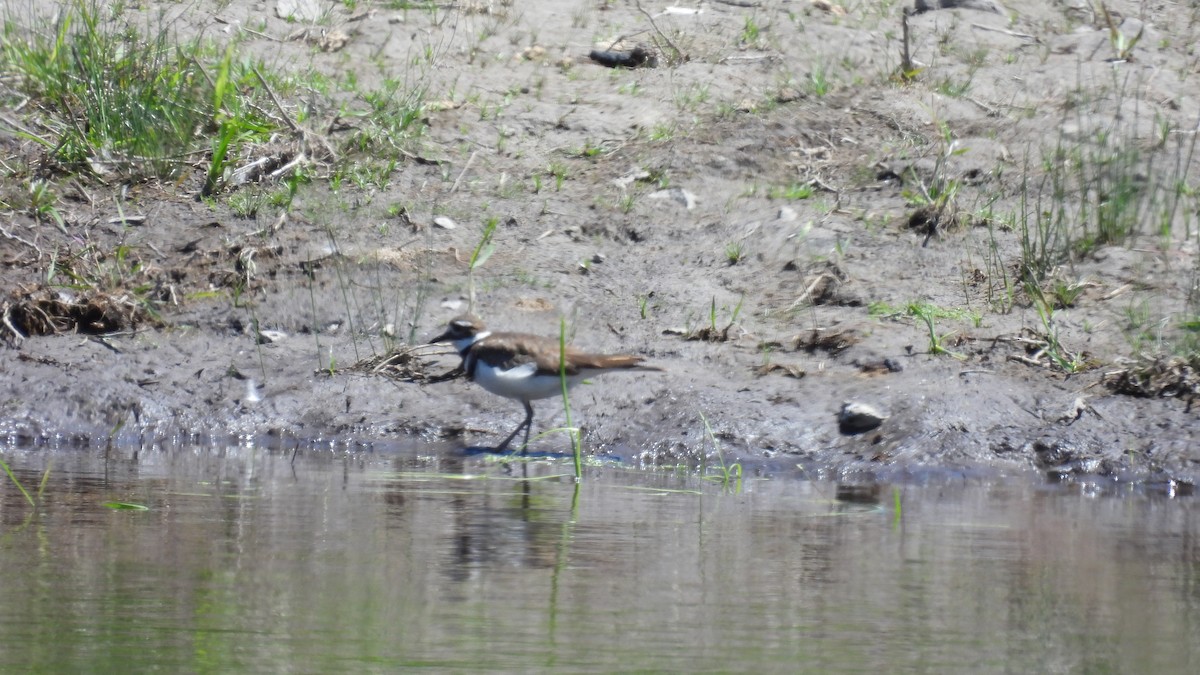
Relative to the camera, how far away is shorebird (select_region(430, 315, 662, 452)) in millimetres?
6883

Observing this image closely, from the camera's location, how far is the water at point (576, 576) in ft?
10.4

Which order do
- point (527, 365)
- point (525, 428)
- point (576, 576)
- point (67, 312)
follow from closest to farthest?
point (576, 576) → point (527, 365) → point (525, 428) → point (67, 312)

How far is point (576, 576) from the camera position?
13.0 ft

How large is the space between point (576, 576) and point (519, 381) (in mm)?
2965

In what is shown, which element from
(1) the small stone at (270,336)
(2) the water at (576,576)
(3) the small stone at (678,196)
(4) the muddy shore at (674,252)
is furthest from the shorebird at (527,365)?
(3) the small stone at (678,196)

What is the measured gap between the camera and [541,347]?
695cm

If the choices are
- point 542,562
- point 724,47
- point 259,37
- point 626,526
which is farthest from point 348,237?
point 542,562

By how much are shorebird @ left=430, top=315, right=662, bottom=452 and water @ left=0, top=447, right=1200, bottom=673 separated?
0.80 meters

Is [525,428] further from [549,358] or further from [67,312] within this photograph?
[67,312]

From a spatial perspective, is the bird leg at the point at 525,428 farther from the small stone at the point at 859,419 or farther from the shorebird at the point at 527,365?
the small stone at the point at 859,419

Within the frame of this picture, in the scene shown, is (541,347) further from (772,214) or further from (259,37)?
(259,37)

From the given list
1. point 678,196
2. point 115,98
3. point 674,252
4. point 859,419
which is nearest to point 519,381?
point 859,419

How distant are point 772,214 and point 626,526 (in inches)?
169

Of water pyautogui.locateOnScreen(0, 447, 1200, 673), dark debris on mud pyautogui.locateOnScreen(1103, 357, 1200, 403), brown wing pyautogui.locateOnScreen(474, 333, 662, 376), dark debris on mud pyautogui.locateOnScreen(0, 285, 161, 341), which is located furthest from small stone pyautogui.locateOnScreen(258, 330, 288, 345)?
dark debris on mud pyautogui.locateOnScreen(1103, 357, 1200, 403)
